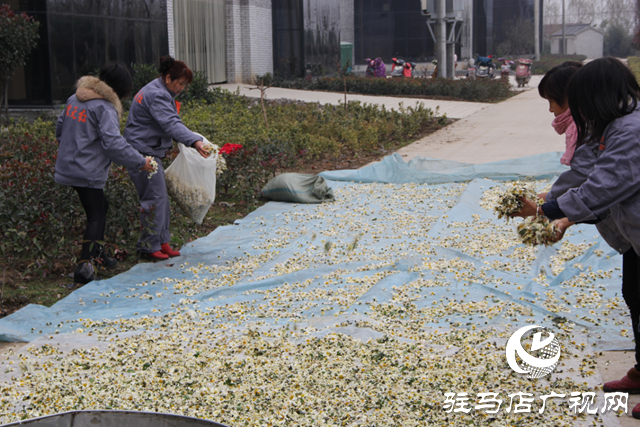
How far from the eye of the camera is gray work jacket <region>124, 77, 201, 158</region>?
5199 millimetres

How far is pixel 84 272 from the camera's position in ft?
16.1

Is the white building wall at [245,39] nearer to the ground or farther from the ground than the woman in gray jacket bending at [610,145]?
farther from the ground

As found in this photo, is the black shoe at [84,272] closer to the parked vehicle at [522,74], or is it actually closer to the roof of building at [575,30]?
the parked vehicle at [522,74]

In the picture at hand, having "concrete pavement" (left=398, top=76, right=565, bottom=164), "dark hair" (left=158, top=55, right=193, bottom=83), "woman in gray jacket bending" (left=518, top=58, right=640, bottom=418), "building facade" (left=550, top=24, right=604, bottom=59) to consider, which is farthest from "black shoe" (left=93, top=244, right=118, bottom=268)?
"building facade" (left=550, top=24, right=604, bottom=59)

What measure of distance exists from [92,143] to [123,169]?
3.37ft

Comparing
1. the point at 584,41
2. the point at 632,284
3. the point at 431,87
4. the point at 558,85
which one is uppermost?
the point at 584,41

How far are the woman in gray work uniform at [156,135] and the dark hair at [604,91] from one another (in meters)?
3.25

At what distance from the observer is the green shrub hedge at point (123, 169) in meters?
4.97

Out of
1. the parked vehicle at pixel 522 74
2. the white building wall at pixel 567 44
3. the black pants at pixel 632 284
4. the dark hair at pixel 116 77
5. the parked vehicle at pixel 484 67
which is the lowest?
the black pants at pixel 632 284

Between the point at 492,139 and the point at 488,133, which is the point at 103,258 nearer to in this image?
the point at 492,139

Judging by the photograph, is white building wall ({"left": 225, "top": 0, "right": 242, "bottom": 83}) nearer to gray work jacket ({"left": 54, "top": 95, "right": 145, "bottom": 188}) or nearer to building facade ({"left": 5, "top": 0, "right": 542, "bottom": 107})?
building facade ({"left": 5, "top": 0, "right": 542, "bottom": 107})

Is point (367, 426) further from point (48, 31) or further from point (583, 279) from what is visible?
point (48, 31)

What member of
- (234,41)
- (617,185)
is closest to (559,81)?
(617,185)

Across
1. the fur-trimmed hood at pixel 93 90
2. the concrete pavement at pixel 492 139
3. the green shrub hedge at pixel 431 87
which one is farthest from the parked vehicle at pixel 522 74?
the fur-trimmed hood at pixel 93 90
